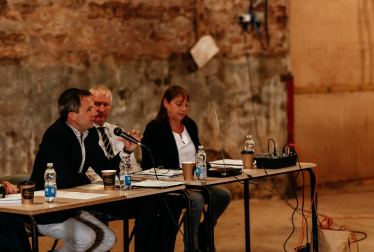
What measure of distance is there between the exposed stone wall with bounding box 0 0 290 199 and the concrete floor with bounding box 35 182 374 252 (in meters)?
0.86

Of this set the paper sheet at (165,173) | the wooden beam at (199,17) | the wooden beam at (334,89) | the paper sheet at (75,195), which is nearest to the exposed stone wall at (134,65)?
the wooden beam at (199,17)

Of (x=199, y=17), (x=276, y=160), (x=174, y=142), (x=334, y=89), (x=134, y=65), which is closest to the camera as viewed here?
(x=276, y=160)

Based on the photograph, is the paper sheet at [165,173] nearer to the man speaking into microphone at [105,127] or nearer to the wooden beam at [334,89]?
A: the man speaking into microphone at [105,127]

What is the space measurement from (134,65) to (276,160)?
253 centimetres

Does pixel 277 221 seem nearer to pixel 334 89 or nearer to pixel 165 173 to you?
pixel 165 173

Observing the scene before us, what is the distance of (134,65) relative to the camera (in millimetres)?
5762

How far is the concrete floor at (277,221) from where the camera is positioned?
14.6 feet

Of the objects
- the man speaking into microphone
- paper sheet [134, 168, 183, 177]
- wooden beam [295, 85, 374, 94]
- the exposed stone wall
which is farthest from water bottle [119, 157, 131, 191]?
wooden beam [295, 85, 374, 94]

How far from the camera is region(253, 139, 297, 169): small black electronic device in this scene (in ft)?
12.4

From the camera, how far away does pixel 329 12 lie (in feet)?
23.9

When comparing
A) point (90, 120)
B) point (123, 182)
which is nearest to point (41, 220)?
point (123, 182)

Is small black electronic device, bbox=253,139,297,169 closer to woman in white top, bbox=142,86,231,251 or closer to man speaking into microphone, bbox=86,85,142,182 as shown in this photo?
woman in white top, bbox=142,86,231,251

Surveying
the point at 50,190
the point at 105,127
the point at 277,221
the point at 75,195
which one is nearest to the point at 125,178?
the point at 75,195

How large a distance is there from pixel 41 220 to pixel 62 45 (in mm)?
2941
